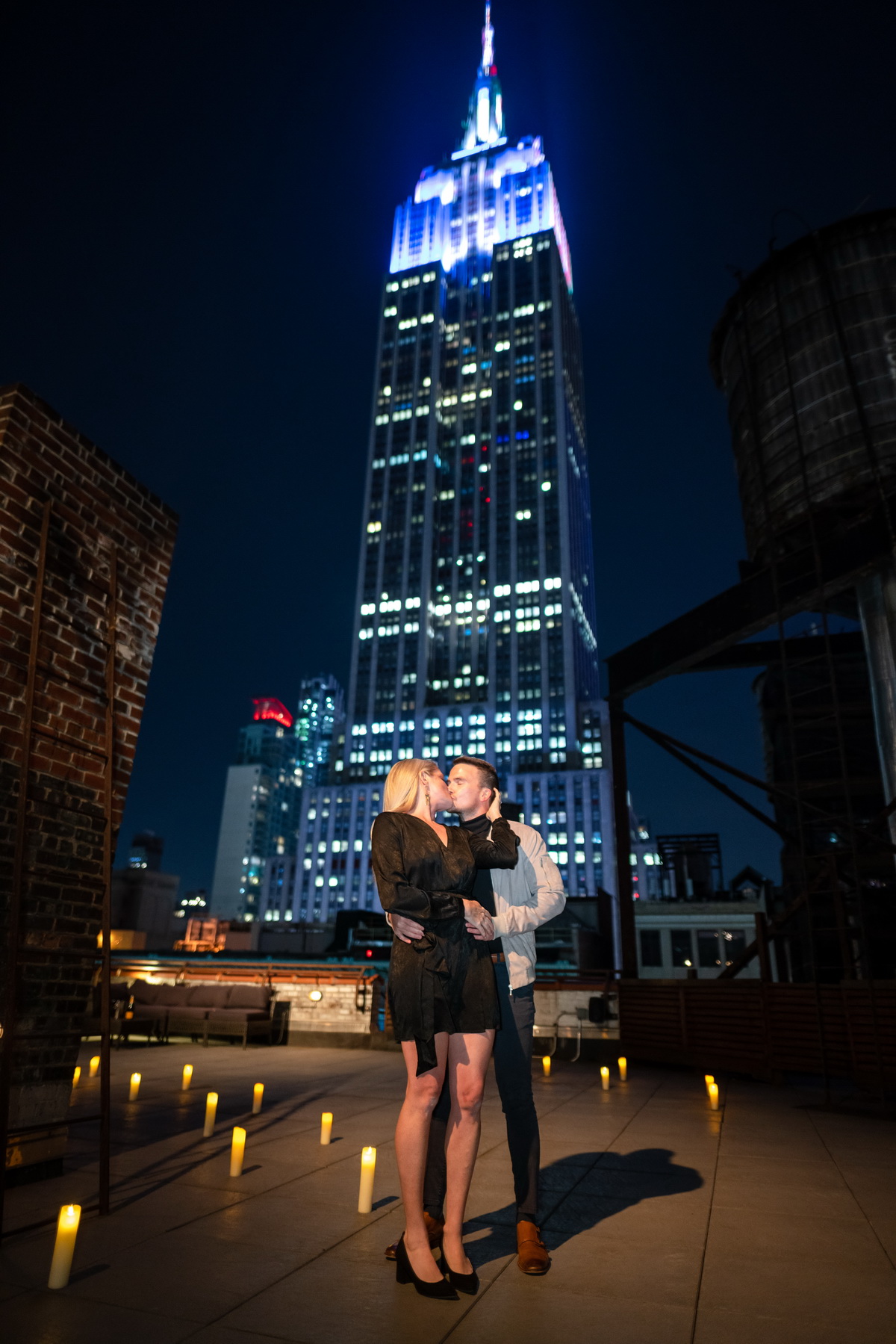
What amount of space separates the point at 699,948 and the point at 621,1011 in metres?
21.2

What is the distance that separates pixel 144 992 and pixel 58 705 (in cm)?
1234

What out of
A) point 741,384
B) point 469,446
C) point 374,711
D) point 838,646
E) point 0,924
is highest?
point 469,446

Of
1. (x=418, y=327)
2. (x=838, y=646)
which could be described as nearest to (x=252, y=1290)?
(x=838, y=646)

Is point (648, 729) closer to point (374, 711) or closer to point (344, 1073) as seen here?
point (344, 1073)

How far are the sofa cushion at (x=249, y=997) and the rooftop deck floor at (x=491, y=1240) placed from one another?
7.14 meters

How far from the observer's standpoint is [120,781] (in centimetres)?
608

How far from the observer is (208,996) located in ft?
48.6

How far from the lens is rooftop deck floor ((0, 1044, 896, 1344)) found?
302cm

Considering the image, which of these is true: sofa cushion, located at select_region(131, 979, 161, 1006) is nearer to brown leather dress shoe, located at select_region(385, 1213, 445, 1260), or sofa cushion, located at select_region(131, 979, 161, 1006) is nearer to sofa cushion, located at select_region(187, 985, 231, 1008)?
sofa cushion, located at select_region(187, 985, 231, 1008)

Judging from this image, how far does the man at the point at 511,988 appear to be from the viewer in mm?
3898

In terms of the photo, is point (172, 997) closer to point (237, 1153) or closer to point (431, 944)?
point (237, 1153)

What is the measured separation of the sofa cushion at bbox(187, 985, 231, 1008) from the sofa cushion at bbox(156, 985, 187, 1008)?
0.16 meters

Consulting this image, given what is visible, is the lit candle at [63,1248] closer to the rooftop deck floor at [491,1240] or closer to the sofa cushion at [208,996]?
the rooftop deck floor at [491,1240]

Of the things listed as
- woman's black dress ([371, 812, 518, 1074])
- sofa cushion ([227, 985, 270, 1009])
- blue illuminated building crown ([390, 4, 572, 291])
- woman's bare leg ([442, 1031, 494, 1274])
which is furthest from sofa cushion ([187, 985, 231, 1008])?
blue illuminated building crown ([390, 4, 572, 291])
